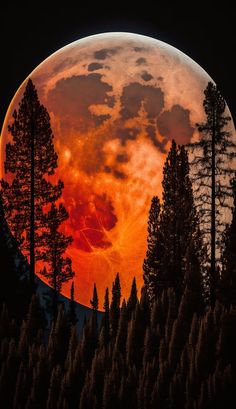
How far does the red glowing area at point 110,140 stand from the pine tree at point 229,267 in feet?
37.9

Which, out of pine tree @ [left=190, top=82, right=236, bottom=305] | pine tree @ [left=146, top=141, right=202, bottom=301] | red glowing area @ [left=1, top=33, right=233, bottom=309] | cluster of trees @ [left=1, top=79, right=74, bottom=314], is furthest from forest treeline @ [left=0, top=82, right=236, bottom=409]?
red glowing area @ [left=1, top=33, right=233, bottom=309]

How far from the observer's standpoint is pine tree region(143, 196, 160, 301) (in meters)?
39.0

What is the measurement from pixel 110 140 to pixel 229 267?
17.5 metres

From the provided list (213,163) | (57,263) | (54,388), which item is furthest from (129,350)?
(57,263)

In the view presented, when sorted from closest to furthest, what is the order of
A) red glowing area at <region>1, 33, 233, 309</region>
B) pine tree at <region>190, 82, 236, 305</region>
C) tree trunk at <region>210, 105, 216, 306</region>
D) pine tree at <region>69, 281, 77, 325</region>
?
tree trunk at <region>210, 105, 216, 306</region> < pine tree at <region>190, 82, 236, 305</region> < red glowing area at <region>1, 33, 233, 309</region> < pine tree at <region>69, 281, 77, 325</region>

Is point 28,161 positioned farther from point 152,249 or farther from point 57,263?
point 57,263

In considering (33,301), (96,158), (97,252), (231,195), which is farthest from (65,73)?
(33,301)

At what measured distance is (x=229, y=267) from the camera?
2825cm

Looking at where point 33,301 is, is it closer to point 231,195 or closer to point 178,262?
point 231,195

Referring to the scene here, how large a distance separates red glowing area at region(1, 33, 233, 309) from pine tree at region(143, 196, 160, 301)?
61.7 inches

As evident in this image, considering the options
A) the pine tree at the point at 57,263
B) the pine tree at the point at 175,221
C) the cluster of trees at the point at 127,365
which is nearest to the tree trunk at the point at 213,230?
the pine tree at the point at 175,221

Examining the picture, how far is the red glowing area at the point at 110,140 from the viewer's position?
42.1 meters

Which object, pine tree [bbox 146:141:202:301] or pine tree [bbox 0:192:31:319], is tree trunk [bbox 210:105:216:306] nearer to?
pine tree [bbox 146:141:202:301]

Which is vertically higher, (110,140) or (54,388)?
(110,140)
